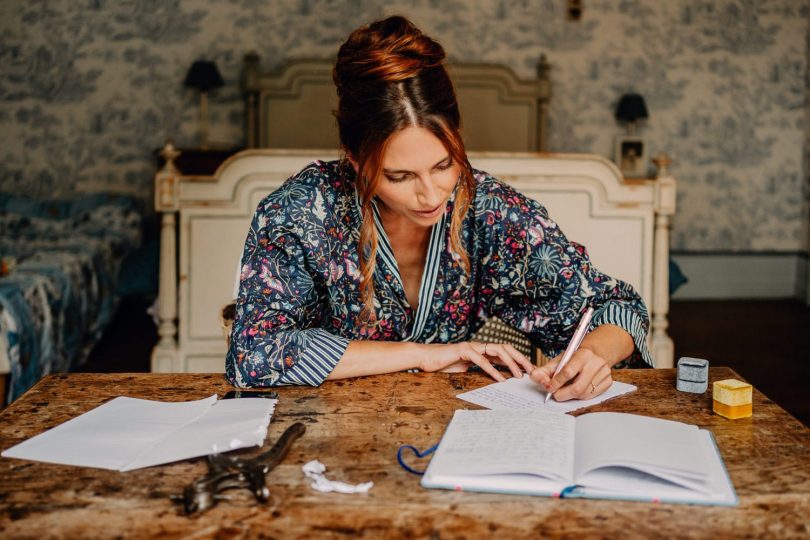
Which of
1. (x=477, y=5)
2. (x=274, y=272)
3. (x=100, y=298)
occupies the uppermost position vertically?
(x=477, y=5)

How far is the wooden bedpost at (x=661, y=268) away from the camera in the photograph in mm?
2689

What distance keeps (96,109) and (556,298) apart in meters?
4.80

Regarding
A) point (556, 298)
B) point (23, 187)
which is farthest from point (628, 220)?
point (23, 187)

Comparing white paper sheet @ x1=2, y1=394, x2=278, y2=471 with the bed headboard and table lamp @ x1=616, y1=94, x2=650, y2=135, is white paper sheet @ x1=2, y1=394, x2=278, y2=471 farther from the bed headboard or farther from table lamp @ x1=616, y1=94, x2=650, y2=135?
table lamp @ x1=616, y1=94, x2=650, y2=135

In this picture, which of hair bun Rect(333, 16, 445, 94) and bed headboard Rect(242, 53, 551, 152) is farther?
bed headboard Rect(242, 53, 551, 152)

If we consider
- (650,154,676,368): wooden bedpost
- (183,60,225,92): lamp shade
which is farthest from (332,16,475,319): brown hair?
(183,60,225,92): lamp shade

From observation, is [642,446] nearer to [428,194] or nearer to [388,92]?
[428,194]

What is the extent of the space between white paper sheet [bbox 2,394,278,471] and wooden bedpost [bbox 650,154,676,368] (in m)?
1.91

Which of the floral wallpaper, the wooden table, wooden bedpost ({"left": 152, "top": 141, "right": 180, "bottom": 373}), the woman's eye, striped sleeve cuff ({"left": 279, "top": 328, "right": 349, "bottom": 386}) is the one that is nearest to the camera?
the wooden table

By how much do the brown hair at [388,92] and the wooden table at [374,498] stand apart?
48 cm

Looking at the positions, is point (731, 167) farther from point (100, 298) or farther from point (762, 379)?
point (100, 298)

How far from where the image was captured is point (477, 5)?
5531 millimetres

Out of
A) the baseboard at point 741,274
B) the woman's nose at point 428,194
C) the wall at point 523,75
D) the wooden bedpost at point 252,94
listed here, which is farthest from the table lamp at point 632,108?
the woman's nose at point 428,194

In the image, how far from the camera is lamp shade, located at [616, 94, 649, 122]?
5.45 metres
